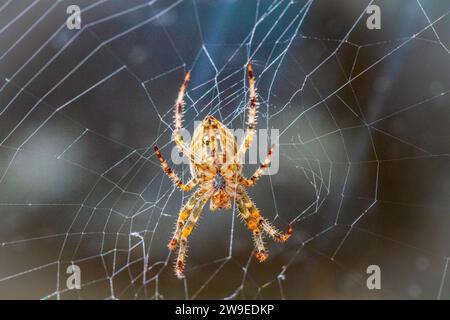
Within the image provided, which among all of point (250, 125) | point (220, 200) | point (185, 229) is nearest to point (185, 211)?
point (185, 229)

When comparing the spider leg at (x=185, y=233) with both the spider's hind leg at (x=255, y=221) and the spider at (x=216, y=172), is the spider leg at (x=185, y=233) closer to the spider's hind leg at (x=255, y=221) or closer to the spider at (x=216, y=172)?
the spider at (x=216, y=172)

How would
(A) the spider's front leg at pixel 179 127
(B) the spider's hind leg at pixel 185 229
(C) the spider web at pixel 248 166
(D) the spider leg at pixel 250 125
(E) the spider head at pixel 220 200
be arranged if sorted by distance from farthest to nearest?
(C) the spider web at pixel 248 166 < (B) the spider's hind leg at pixel 185 229 < (E) the spider head at pixel 220 200 < (D) the spider leg at pixel 250 125 < (A) the spider's front leg at pixel 179 127

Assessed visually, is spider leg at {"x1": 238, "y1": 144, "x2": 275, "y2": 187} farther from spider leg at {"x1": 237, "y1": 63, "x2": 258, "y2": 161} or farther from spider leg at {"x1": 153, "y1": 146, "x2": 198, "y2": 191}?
spider leg at {"x1": 153, "y1": 146, "x2": 198, "y2": 191}

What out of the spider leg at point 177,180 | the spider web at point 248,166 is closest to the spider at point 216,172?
the spider leg at point 177,180

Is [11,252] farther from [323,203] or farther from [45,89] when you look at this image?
[323,203]

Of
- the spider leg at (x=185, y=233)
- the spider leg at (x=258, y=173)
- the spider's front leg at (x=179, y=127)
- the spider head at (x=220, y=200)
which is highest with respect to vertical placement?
the spider's front leg at (x=179, y=127)

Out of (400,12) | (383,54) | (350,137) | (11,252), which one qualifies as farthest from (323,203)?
(11,252)

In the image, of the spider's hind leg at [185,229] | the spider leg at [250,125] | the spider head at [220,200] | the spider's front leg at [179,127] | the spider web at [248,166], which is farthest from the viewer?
the spider web at [248,166]
